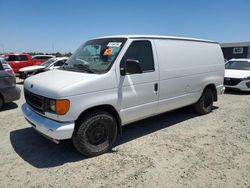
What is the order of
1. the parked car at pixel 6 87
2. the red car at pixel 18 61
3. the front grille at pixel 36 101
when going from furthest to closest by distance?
the red car at pixel 18 61 → the parked car at pixel 6 87 → the front grille at pixel 36 101

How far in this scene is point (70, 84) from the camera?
3299mm

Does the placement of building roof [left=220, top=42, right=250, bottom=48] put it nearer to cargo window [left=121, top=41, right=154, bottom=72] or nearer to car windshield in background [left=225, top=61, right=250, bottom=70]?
car windshield in background [left=225, top=61, right=250, bottom=70]

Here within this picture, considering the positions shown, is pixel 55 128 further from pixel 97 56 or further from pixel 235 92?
pixel 235 92

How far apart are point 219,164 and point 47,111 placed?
2961 millimetres

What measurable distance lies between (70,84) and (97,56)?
1006 mm

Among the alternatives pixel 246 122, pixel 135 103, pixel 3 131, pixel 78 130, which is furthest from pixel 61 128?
pixel 246 122

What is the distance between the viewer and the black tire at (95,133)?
352 cm

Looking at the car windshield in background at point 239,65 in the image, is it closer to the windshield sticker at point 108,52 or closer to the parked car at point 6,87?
the windshield sticker at point 108,52

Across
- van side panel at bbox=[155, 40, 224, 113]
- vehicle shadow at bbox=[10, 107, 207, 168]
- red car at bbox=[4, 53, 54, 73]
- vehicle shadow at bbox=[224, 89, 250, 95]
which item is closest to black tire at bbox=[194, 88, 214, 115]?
van side panel at bbox=[155, 40, 224, 113]

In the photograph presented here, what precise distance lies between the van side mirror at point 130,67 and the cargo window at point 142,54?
24 centimetres

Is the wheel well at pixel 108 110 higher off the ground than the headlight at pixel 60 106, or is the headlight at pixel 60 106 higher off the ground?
the headlight at pixel 60 106

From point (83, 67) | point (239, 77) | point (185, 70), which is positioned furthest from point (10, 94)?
point (239, 77)

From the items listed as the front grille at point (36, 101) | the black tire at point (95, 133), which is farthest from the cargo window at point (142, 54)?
the front grille at point (36, 101)

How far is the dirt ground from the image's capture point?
308 centimetres
